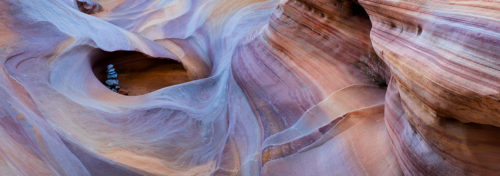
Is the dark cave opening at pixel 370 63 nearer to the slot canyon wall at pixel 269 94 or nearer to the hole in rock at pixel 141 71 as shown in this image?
the slot canyon wall at pixel 269 94

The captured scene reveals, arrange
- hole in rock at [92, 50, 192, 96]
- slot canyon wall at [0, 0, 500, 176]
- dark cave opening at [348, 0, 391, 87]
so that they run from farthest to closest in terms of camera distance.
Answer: hole in rock at [92, 50, 192, 96] < dark cave opening at [348, 0, 391, 87] < slot canyon wall at [0, 0, 500, 176]

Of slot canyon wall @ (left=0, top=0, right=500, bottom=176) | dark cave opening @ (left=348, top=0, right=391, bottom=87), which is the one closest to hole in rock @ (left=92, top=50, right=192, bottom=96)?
slot canyon wall @ (left=0, top=0, right=500, bottom=176)

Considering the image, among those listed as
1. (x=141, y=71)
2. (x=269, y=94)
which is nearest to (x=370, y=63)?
(x=269, y=94)

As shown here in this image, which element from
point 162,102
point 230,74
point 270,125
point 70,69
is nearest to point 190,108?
point 162,102

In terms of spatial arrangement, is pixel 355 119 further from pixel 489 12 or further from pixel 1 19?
pixel 1 19

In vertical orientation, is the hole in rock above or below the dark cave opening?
below

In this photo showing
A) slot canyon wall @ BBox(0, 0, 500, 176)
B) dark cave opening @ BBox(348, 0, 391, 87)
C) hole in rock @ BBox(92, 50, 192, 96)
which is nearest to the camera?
slot canyon wall @ BBox(0, 0, 500, 176)

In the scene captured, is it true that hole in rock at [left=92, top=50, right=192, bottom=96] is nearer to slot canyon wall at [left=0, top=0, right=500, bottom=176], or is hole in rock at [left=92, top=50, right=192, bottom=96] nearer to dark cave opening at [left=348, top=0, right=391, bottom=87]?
slot canyon wall at [left=0, top=0, right=500, bottom=176]
